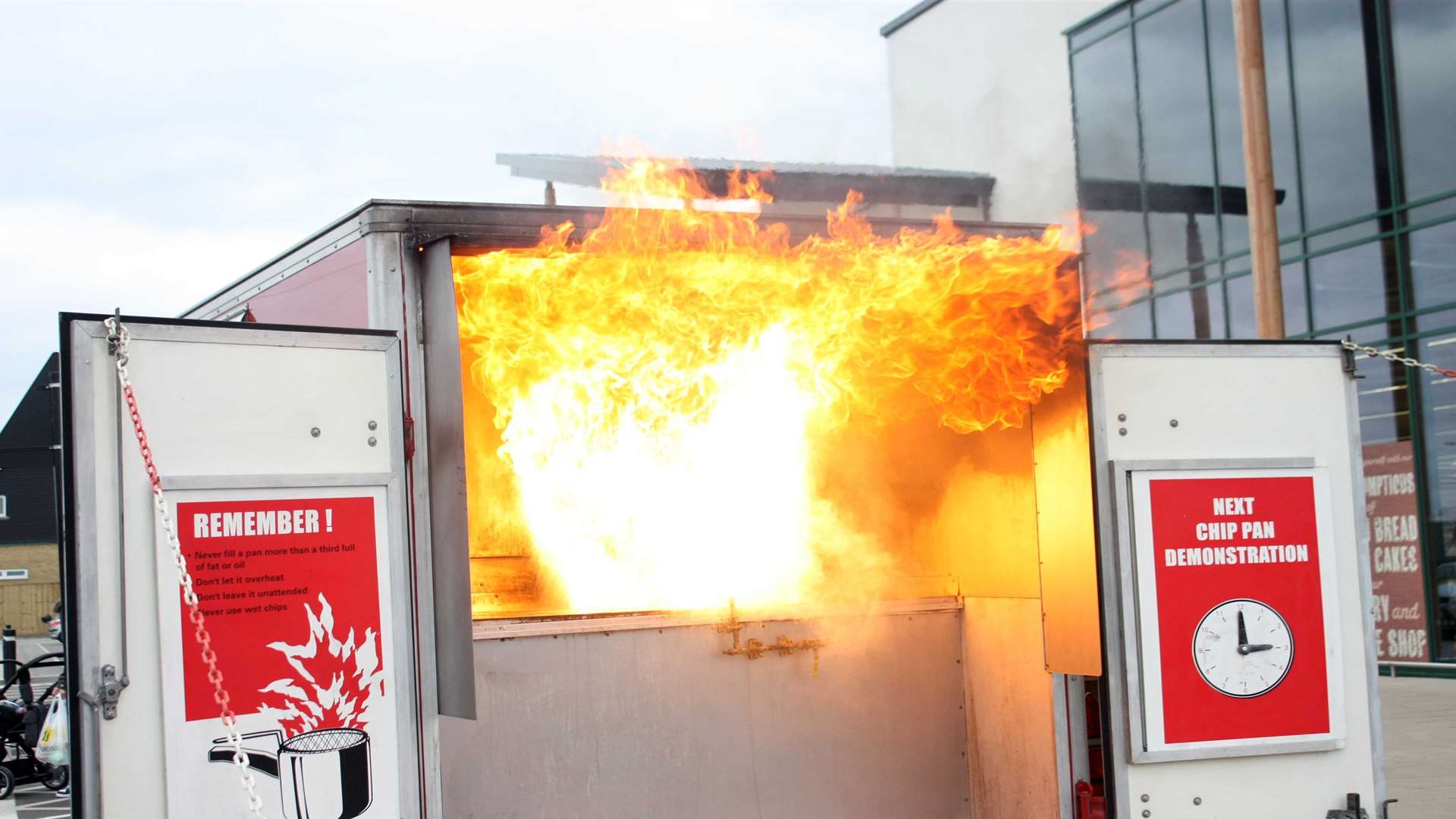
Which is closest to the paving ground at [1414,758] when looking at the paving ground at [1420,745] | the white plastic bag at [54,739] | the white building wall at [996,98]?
the paving ground at [1420,745]

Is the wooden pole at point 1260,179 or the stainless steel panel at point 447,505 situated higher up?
the wooden pole at point 1260,179

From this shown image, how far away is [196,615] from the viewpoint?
379 centimetres

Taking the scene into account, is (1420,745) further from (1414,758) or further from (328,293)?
(328,293)

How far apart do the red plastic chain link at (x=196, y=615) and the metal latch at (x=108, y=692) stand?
233mm

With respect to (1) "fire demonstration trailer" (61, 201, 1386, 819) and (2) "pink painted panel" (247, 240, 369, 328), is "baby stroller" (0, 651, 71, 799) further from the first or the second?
(2) "pink painted panel" (247, 240, 369, 328)

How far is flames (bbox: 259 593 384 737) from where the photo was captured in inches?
157

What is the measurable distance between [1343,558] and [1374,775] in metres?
0.83

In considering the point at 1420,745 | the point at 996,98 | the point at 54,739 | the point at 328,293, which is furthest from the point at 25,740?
the point at 996,98

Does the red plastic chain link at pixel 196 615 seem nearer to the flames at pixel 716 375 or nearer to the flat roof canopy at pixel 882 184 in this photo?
the flames at pixel 716 375

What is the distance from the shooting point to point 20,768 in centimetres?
1210

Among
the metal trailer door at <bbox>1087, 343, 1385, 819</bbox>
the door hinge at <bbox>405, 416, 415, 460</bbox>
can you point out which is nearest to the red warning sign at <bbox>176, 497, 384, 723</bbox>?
the door hinge at <bbox>405, 416, 415, 460</bbox>

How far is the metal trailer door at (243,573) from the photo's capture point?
379 centimetres

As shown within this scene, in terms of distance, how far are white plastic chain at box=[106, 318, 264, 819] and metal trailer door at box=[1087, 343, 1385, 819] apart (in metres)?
3.00

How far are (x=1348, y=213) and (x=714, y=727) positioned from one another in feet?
42.0
